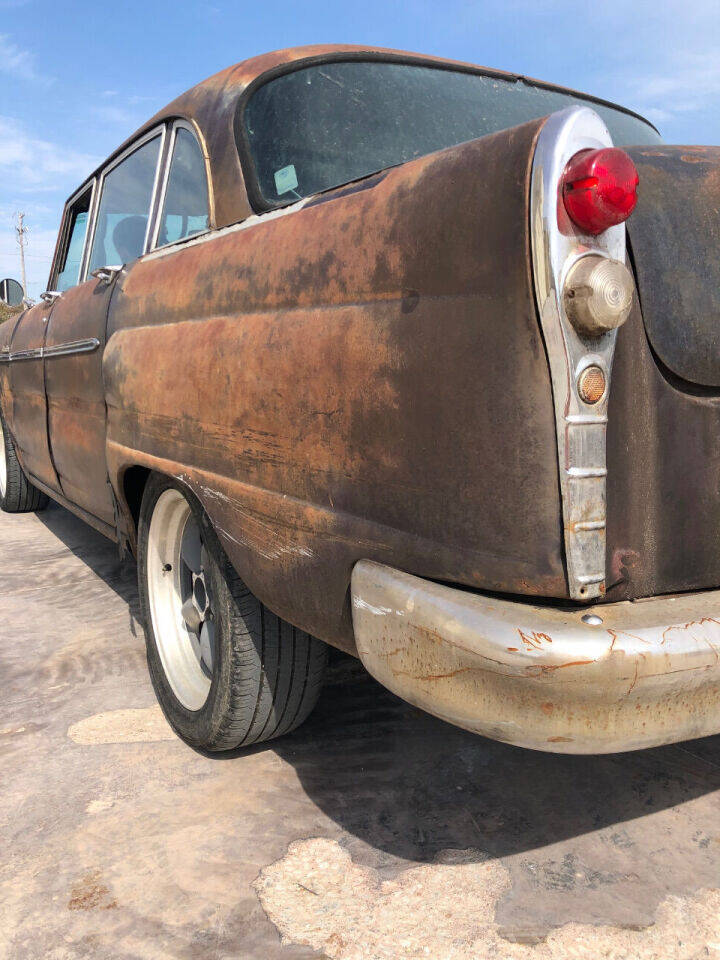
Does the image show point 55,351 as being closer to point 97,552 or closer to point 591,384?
point 97,552

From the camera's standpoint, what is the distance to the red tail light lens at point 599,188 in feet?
4.07

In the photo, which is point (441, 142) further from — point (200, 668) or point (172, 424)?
point (200, 668)

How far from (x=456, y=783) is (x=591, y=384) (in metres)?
1.35

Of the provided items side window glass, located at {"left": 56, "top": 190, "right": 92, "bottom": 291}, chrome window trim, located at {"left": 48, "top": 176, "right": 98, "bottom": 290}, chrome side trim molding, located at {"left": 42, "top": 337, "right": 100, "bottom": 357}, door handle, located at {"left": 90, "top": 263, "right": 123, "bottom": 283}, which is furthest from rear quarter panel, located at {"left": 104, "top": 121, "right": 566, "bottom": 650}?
side window glass, located at {"left": 56, "top": 190, "right": 92, "bottom": 291}

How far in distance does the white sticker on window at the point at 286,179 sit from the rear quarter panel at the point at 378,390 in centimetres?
18

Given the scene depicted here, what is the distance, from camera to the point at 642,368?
1.38m

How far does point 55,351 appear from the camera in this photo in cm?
360

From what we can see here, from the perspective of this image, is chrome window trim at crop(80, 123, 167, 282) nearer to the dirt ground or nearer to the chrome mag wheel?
the chrome mag wheel

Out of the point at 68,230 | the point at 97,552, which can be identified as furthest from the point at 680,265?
the point at 97,552

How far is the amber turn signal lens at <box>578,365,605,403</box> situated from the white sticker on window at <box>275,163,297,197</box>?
1177 mm

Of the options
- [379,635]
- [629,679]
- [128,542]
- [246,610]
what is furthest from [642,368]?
[128,542]

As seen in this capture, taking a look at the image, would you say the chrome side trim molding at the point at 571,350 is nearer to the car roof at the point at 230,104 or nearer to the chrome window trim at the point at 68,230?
the car roof at the point at 230,104

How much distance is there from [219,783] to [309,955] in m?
0.73

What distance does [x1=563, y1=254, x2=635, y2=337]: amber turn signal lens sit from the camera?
125 cm
